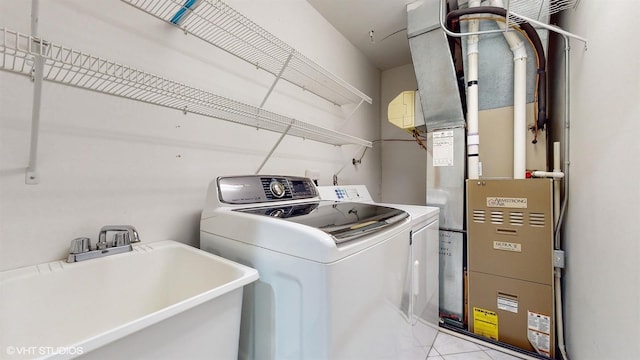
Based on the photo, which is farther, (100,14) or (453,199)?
(453,199)

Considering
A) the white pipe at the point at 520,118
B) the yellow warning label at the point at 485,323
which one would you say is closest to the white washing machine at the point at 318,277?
the yellow warning label at the point at 485,323

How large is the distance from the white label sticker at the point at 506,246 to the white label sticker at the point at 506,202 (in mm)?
275

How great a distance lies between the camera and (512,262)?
6.05ft

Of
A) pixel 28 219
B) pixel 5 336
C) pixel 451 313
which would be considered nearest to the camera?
pixel 5 336

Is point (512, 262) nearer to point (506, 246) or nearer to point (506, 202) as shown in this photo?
point (506, 246)

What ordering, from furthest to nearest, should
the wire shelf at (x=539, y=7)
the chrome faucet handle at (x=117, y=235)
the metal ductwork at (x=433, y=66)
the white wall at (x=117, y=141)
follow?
the metal ductwork at (x=433, y=66), the wire shelf at (x=539, y=7), the chrome faucet handle at (x=117, y=235), the white wall at (x=117, y=141)

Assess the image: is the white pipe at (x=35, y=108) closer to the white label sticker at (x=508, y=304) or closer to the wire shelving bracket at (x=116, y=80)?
the wire shelving bracket at (x=116, y=80)

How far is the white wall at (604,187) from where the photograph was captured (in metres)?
1.00

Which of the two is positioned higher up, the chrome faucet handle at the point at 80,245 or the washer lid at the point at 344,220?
the washer lid at the point at 344,220

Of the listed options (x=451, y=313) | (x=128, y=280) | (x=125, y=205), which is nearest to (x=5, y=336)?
(x=128, y=280)

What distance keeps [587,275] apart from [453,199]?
2.99 feet

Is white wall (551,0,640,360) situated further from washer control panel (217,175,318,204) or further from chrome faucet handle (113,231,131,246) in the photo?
chrome faucet handle (113,231,131,246)

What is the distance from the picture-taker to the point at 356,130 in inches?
116

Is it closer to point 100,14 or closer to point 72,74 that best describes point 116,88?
point 72,74
